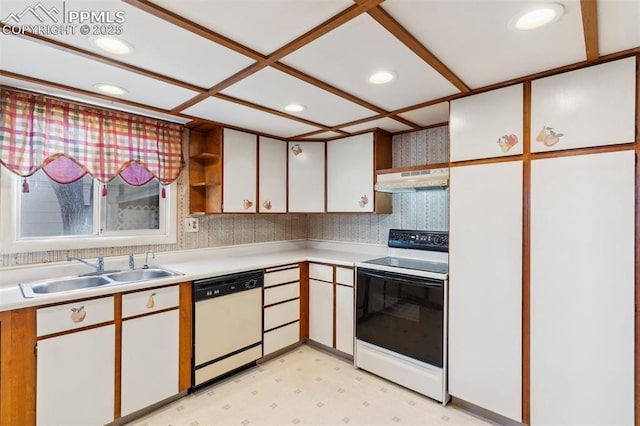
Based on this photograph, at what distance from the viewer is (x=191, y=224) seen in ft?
9.82

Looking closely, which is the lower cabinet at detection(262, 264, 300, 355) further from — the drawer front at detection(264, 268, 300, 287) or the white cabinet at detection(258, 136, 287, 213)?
the white cabinet at detection(258, 136, 287, 213)

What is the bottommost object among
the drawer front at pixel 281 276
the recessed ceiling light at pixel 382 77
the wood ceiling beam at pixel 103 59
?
the drawer front at pixel 281 276

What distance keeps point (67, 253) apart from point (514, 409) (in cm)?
326

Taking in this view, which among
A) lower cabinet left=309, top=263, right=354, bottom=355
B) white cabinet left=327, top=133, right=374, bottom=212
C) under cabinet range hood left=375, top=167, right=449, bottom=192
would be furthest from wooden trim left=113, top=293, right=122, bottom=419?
under cabinet range hood left=375, top=167, right=449, bottom=192

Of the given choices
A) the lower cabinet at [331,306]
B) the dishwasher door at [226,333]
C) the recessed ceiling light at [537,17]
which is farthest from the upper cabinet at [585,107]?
the dishwasher door at [226,333]

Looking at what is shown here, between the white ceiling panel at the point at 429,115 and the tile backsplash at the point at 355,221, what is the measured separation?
0.56 feet

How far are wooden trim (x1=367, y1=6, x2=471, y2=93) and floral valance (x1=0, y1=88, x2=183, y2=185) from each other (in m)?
2.18

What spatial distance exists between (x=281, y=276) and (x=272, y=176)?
1.06 metres

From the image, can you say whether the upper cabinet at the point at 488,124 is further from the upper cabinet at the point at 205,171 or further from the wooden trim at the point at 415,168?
the upper cabinet at the point at 205,171

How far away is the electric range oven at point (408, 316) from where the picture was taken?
2.27 meters

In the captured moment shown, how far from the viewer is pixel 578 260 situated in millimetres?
1743

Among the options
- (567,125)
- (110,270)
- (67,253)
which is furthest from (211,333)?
(567,125)

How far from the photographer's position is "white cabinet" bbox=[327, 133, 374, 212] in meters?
3.08

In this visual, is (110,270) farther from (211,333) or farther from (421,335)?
(421,335)
